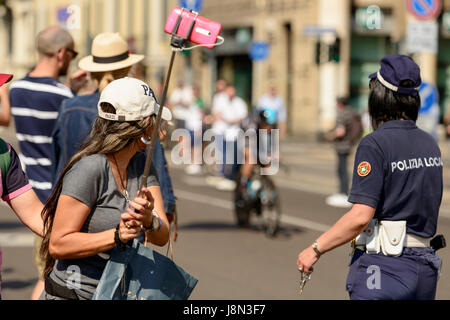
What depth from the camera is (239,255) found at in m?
10.3

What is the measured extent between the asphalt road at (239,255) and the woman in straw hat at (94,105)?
256cm

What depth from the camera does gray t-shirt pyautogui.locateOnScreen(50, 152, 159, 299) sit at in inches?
148

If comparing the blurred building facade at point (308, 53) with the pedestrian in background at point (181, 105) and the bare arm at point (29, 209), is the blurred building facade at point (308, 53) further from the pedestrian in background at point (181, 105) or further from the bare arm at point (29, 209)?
the bare arm at point (29, 209)

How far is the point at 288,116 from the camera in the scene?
3675 cm

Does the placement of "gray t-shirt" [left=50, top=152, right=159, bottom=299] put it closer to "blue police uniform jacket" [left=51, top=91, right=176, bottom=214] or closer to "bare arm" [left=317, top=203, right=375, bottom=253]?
"bare arm" [left=317, top=203, right=375, bottom=253]

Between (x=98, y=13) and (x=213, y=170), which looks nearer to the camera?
(x=213, y=170)

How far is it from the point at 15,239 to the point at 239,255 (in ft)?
8.83

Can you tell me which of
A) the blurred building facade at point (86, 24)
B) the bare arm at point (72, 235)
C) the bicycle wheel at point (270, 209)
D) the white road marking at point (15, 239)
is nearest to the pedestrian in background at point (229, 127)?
the bicycle wheel at point (270, 209)

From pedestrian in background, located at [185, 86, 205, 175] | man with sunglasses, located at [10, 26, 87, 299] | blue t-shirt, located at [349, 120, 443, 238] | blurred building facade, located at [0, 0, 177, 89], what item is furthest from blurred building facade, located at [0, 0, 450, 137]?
blue t-shirt, located at [349, 120, 443, 238]

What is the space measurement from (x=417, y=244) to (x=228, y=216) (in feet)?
31.9

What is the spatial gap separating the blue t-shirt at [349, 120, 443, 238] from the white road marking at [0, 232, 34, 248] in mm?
7234

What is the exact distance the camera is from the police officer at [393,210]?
402 centimetres
